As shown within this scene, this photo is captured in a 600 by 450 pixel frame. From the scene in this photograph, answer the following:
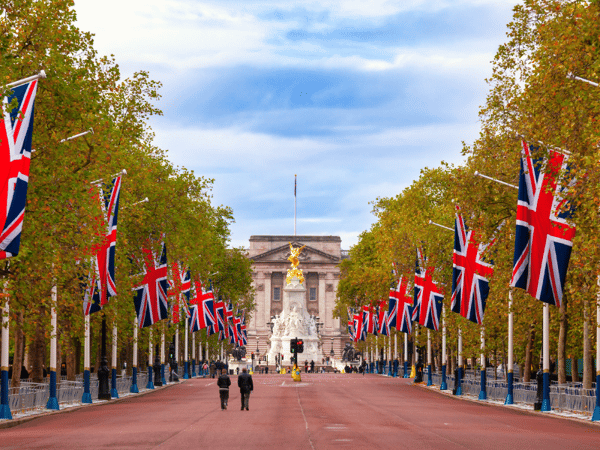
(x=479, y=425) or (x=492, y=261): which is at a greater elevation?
(x=492, y=261)

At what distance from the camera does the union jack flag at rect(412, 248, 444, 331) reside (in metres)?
53.7

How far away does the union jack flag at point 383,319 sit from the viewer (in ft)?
Answer: 251

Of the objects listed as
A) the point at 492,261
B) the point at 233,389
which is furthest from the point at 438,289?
the point at 233,389

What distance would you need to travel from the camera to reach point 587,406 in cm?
3612

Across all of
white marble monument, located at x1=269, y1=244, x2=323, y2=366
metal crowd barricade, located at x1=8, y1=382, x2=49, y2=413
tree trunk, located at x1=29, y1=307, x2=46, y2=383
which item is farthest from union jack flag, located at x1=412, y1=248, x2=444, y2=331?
white marble monument, located at x1=269, y1=244, x2=323, y2=366

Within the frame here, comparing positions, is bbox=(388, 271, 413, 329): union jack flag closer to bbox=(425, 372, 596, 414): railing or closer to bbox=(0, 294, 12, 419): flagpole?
bbox=(425, 372, 596, 414): railing

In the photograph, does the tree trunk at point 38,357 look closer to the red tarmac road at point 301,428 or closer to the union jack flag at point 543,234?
the red tarmac road at point 301,428

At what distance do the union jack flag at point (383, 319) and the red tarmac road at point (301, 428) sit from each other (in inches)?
1222

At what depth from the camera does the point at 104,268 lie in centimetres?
3703

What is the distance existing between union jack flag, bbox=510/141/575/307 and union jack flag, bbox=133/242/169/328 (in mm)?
21593

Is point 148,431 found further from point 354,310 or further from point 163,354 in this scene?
point 354,310

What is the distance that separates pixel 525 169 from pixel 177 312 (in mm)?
32384

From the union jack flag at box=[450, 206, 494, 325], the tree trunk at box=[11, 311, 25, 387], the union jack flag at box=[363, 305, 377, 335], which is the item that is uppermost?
the union jack flag at box=[450, 206, 494, 325]

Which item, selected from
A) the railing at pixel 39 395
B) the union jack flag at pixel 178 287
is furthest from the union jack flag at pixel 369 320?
the railing at pixel 39 395
